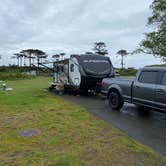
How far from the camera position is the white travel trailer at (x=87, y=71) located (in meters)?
14.3

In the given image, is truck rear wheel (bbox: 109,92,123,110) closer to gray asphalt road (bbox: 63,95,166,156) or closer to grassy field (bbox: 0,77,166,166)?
gray asphalt road (bbox: 63,95,166,156)

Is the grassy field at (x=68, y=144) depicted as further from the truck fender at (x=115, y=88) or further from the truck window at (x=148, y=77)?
the truck window at (x=148, y=77)

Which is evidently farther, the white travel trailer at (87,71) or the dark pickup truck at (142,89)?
the white travel trailer at (87,71)

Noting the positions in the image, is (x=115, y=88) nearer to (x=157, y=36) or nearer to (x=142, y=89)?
(x=142, y=89)

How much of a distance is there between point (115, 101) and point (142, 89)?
1805mm

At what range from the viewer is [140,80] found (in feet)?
28.2

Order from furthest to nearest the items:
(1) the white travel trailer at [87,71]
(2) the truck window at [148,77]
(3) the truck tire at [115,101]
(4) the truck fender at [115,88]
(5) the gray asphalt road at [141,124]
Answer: (1) the white travel trailer at [87,71], (3) the truck tire at [115,101], (4) the truck fender at [115,88], (2) the truck window at [148,77], (5) the gray asphalt road at [141,124]

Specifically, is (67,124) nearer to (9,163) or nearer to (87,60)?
(9,163)

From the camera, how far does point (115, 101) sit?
32.5 ft

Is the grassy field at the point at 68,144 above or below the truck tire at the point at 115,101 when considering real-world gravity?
below

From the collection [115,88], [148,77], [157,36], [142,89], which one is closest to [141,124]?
[142,89]

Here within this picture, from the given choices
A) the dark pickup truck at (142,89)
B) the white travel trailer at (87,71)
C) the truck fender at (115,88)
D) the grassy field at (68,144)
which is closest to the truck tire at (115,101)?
the dark pickup truck at (142,89)

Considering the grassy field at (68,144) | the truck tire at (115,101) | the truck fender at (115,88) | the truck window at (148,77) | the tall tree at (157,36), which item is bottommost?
the grassy field at (68,144)

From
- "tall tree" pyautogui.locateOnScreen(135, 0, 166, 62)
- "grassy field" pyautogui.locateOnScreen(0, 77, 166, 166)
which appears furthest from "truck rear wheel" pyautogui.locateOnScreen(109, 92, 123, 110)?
"tall tree" pyautogui.locateOnScreen(135, 0, 166, 62)
